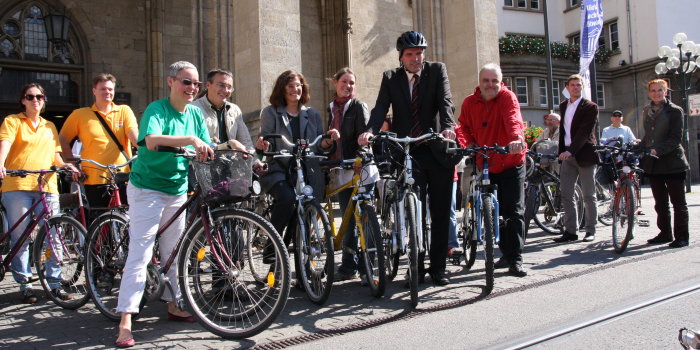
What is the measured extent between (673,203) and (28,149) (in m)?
7.34

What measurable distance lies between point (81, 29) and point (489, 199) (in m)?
13.8

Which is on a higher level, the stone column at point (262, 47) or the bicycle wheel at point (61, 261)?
the stone column at point (262, 47)

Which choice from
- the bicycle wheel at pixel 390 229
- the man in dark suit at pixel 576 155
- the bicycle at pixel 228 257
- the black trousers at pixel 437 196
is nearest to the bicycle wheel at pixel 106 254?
the bicycle at pixel 228 257

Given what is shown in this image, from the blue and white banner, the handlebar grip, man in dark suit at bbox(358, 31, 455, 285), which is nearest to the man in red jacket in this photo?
man in dark suit at bbox(358, 31, 455, 285)

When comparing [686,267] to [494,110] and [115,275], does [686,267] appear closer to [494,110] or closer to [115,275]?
[494,110]

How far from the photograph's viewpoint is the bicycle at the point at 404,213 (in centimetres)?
440

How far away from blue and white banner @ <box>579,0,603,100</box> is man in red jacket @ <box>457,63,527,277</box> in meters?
9.88

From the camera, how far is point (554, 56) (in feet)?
104

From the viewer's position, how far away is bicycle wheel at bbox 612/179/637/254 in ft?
21.8

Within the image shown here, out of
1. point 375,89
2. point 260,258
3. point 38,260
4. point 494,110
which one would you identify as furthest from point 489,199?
point 375,89

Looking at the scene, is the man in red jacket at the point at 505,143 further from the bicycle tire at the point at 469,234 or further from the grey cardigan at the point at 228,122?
the grey cardigan at the point at 228,122

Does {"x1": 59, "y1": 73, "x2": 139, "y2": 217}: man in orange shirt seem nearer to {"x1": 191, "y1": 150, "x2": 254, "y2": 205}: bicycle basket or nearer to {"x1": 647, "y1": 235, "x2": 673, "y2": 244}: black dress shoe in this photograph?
{"x1": 191, "y1": 150, "x2": 254, "y2": 205}: bicycle basket

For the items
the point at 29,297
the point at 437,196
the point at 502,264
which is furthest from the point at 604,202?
the point at 29,297

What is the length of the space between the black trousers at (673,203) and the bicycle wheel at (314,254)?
471 centimetres
